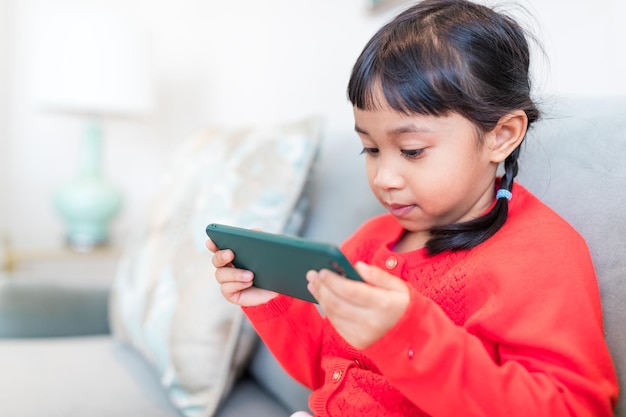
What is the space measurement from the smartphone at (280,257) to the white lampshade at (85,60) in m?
1.55

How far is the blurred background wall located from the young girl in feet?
0.80

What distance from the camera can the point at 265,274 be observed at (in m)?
0.71

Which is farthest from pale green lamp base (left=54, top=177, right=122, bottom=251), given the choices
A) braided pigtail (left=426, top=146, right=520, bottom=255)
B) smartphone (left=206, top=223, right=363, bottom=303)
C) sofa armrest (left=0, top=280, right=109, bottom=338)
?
braided pigtail (left=426, top=146, right=520, bottom=255)

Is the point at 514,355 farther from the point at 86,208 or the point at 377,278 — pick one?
the point at 86,208

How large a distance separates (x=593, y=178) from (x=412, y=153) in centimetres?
21

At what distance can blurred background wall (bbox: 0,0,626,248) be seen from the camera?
37.7 inches

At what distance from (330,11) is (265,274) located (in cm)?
109

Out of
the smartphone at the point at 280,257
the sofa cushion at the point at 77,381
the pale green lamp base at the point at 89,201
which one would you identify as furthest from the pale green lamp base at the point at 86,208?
the smartphone at the point at 280,257

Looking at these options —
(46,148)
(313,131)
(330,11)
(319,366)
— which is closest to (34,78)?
(46,148)

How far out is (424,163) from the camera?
71 centimetres

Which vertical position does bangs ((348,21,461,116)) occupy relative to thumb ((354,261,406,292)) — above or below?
above

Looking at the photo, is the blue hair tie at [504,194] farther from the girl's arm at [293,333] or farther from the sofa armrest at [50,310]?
the sofa armrest at [50,310]

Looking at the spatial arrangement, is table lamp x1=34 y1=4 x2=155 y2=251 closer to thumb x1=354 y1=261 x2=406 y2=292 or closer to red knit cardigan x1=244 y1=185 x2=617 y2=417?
red knit cardigan x1=244 y1=185 x2=617 y2=417

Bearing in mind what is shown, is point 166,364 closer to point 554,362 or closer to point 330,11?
point 554,362
